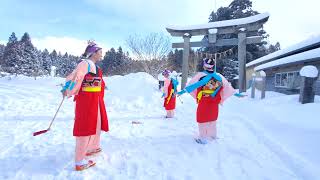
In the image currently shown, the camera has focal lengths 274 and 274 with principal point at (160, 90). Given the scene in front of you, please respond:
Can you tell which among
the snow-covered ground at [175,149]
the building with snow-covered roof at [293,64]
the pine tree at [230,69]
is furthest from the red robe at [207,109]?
the pine tree at [230,69]

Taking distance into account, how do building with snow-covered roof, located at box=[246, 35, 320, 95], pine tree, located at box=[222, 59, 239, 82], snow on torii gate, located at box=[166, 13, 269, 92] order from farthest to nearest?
pine tree, located at box=[222, 59, 239, 82], snow on torii gate, located at box=[166, 13, 269, 92], building with snow-covered roof, located at box=[246, 35, 320, 95]

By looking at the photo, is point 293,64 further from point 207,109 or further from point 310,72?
point 207,109

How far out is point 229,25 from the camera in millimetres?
14758

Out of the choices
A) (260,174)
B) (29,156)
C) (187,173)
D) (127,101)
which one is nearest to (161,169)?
(187,173)

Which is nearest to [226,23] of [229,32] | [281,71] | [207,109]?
[229,32]

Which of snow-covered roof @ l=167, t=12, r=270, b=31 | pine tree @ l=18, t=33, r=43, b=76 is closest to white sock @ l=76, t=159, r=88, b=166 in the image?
snow-covered roof @ l=167, t=12, r=270, b=31

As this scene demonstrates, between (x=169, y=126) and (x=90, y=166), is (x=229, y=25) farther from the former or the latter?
(x=90, y=166)

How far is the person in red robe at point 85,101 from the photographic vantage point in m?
3.82

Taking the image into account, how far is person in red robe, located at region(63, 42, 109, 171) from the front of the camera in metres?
3.82

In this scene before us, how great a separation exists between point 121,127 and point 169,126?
1200 mm

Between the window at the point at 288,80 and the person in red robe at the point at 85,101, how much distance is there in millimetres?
10575

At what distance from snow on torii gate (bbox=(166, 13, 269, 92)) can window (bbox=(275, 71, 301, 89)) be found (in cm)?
205

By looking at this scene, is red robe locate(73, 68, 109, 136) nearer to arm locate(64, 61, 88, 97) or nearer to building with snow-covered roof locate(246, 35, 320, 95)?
arm locate(64, 61, 88, 97)

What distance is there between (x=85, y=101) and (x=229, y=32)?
1275cm
